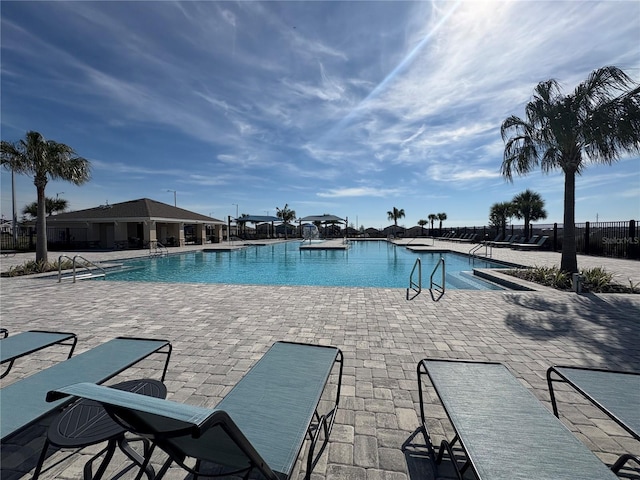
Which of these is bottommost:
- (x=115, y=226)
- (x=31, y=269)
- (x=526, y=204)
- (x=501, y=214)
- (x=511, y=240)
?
(x=31, y=269)

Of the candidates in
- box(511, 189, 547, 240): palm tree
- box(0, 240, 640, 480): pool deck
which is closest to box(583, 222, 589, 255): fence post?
box(511, 189, 547, 240): palm tree

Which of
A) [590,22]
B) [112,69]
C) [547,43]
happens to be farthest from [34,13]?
[590,22]

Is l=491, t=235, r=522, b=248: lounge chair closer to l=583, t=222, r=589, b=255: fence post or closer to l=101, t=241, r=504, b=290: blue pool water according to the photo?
l=583, t=222, r=589, b=255: fence post

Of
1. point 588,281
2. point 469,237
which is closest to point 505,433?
point 588,281

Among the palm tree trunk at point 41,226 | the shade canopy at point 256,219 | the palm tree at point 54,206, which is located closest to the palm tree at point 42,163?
the palm tree trunk at point 41,226

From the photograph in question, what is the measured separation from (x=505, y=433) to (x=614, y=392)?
98 centimetres

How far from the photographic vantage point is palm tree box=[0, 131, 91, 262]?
32.0 ft

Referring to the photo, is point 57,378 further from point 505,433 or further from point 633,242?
point 633,242

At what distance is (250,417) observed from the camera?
1.67m

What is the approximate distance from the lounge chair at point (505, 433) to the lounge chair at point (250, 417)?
0.83 meters

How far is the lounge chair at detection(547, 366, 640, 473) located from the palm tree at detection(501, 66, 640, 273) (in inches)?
286

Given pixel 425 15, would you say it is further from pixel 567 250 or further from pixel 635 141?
pixel 567 250

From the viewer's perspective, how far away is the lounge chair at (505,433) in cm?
127

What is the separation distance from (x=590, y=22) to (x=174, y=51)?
10.4 m
